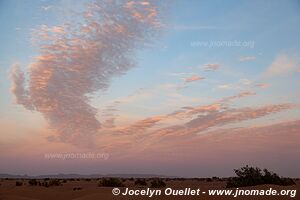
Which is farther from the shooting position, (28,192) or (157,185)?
(157,185)

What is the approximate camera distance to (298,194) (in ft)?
44.0

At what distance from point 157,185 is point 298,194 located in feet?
31.8

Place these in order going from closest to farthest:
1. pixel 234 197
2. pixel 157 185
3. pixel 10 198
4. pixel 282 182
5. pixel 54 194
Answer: pixel 234 197
pixel 10 198
pixel 54 194
pixel 282 182
pixel 157 185

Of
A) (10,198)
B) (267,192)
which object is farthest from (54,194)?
(267,192)

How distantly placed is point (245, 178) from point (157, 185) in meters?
5.19

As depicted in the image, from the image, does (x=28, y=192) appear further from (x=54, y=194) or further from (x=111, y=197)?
(x=111, y=197)

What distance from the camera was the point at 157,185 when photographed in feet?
70.7

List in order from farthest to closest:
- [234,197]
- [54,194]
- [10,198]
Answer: [54,194]
[10,198]
[234,197]

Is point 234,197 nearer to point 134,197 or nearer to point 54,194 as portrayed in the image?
point 134,197

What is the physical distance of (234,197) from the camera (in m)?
13.1

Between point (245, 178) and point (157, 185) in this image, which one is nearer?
point (245, 178)

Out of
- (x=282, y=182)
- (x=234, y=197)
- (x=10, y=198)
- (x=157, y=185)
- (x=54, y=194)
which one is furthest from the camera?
(x=157, y=185)

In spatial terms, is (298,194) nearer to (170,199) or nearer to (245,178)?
(170,199)

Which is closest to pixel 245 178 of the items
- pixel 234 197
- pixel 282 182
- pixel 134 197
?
pixel 282 182
